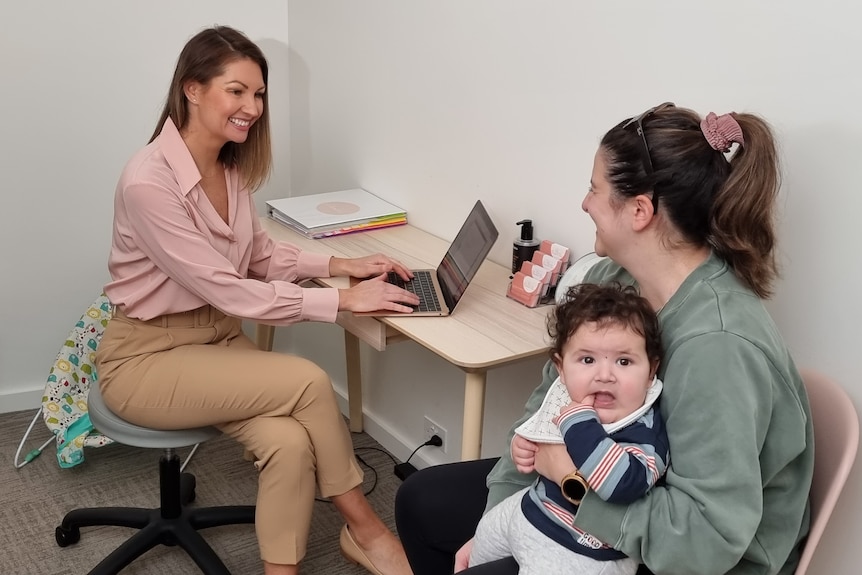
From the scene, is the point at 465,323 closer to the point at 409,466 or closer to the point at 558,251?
the point at 558,251

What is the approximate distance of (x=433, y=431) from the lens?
271 cm

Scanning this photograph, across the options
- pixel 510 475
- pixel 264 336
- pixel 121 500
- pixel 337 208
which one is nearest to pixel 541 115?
pixel 337 208

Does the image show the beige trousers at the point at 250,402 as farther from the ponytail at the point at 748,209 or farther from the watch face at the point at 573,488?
the ponytail at the point at 748,209

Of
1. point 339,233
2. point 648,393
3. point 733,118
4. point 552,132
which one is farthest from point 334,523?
point 733,118

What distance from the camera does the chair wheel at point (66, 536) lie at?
2342 mm

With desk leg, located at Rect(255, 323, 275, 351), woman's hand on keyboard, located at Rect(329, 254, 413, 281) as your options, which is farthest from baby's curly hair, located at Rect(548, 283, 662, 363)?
desk leg, located at Rect(255, 323, 275, 351)

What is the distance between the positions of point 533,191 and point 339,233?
2.09ft

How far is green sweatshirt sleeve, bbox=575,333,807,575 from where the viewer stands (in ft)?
4.08

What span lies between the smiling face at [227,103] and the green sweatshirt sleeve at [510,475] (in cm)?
96

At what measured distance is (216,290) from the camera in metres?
2.02

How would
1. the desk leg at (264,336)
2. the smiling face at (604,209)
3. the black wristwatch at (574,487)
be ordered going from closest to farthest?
the black wristwatch at (574,487), the smiling face at (604,209), the desk leg at (264,336)

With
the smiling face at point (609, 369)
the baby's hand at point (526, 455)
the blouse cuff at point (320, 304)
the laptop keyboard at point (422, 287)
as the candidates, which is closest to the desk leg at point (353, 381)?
the laptop keyboard at point (422, 287)

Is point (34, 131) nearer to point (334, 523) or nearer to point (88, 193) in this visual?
point (88, 193)

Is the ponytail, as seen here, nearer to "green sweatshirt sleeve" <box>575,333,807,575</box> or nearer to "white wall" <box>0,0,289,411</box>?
"green sweatshirt sleeve" <box>575,333,807,575</box>
